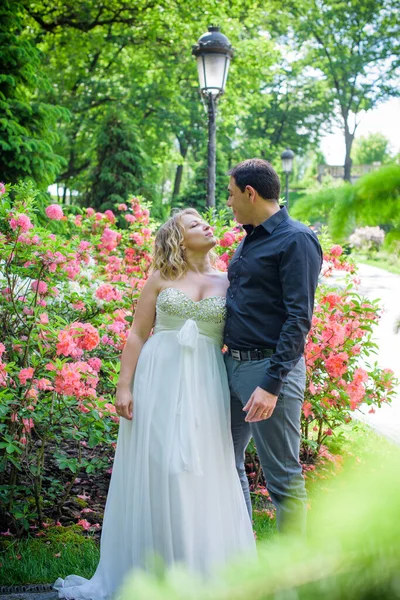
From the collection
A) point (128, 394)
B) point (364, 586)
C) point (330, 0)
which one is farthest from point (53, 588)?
point (330, 0)

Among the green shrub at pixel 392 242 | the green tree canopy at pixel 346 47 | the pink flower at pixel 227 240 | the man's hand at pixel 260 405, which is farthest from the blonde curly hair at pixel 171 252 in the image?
the green tree canopy at pixel 346 47

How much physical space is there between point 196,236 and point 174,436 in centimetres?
106

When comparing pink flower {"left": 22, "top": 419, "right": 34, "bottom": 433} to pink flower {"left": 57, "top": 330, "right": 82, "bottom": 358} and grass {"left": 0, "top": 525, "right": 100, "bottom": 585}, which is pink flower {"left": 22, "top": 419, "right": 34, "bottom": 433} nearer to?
pink flower {"left": 57, "top": 330, "right": 82, "bottom": 358}

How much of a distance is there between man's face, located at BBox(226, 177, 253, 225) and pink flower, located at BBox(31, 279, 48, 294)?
1498 millimetres

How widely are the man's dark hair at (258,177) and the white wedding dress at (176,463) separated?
1.94ft

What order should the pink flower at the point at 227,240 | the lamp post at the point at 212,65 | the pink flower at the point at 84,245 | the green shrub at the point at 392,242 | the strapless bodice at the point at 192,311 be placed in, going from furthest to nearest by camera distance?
the lamp post at the point at 212,65
the pink flower at the point at 84,245
the pink flower at the point at 227,240
the strapless bodice at the point at 192,311
the green shrub at the point at 392,242

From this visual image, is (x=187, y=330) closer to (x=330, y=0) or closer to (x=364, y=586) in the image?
(x=364, y=586)

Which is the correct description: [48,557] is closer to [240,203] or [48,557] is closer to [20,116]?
[240,203]

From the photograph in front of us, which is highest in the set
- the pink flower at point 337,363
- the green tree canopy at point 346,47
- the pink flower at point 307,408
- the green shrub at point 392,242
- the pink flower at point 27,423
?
the green tree canopy at point 346,47

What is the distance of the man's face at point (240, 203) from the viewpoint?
322 cm

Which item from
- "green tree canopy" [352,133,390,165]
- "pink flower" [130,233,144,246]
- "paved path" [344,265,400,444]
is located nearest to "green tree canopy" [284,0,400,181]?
"green tree canopy" [352,133,390,165]

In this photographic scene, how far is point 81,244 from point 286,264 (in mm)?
2991

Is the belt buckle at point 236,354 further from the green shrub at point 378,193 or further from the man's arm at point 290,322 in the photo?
the green shrub at point 378,193

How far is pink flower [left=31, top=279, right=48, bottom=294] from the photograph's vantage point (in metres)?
4.14
